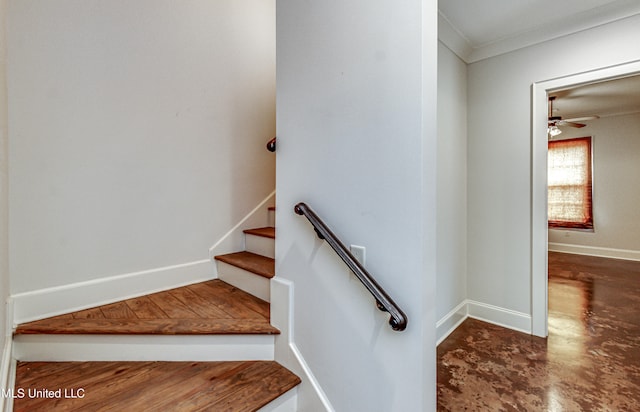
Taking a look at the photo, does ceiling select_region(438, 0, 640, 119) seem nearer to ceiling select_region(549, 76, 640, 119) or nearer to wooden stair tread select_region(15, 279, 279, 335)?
ceiling select_region(549, 76, 640, 119)

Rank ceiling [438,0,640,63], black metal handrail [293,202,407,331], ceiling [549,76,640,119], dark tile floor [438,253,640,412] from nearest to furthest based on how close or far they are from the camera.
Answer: black metal handrail [293,202,407,331], dark tile floor [438,253,640,412], ceiling [438,0,640,63], ceiling [549,76,640,119]

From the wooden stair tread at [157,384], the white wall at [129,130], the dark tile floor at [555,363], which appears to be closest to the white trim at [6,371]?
the wooden stair tread at [157,384]

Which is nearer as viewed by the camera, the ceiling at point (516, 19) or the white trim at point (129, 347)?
the white trim at point (129, 347)

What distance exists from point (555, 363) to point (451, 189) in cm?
146

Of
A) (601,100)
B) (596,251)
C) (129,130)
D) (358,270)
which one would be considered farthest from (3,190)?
(596,251)

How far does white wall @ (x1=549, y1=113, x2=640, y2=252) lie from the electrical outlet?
21.0 ft

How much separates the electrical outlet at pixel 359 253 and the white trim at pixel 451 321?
1605 mm

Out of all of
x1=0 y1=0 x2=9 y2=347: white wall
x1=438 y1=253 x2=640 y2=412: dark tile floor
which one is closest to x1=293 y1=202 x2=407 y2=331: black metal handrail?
x1=438 y1=253 x2=640 y2=412: dark tile floor

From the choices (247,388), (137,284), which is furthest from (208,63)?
(247,388)

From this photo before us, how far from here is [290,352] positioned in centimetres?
152

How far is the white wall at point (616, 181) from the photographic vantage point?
4.96 meters

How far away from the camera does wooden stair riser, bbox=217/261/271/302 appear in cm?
190

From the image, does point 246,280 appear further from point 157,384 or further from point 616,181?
point 616,181

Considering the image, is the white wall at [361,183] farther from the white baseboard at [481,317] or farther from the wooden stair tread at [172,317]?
the white baseboard at [481,317]
